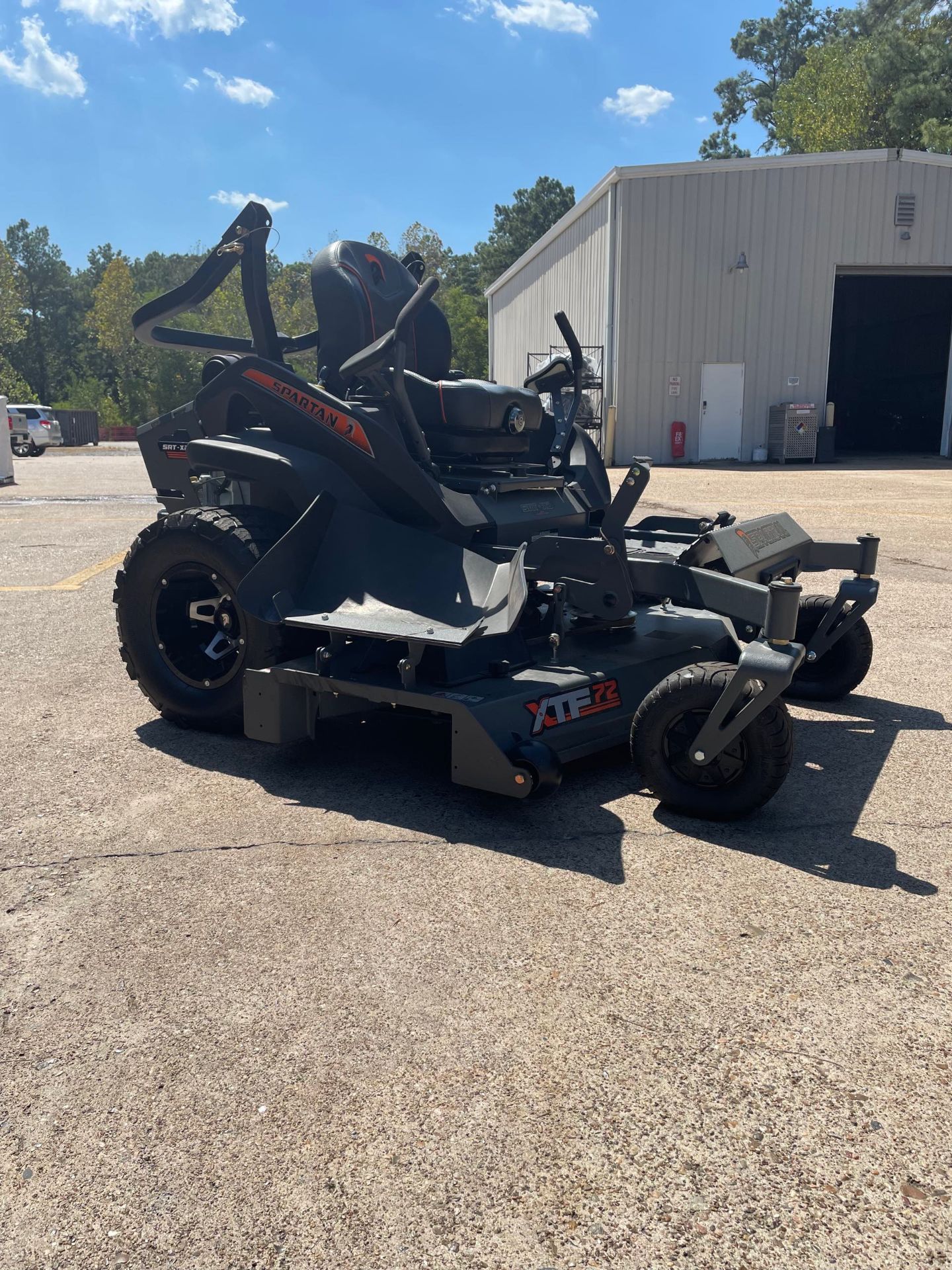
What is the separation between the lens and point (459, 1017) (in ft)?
8.54

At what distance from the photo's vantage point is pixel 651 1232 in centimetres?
193

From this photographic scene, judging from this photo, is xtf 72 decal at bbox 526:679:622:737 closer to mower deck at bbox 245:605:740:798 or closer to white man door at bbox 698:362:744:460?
mower deck at bbox 245:605:740:798

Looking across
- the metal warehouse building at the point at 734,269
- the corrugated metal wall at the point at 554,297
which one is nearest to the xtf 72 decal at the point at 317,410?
the metal warehouse building at the point at 734,269

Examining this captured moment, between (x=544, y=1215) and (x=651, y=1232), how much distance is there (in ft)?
0.66

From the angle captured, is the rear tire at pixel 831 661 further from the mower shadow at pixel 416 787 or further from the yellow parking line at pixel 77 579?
the yellow parking line at pixel 77 579

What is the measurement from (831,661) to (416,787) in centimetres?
253

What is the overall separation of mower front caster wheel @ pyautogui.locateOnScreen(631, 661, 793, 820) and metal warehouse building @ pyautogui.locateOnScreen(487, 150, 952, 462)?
22.5 meters

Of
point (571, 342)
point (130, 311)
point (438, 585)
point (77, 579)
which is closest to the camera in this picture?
point (438, 585)

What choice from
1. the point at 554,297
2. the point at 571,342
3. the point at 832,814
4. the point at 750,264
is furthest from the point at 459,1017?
the point at 554,297

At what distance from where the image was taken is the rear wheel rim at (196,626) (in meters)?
4.74

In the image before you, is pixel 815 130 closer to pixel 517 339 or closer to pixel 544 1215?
pixel 517 339

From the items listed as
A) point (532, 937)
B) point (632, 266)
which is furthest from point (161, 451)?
point (632, 266)

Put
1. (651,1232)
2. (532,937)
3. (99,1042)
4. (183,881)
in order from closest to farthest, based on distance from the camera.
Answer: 1. (651,1232)
2. (99,1042)
3. (532,937)
4. (183,881)

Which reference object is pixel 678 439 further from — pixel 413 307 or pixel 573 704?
pixel 573 704
